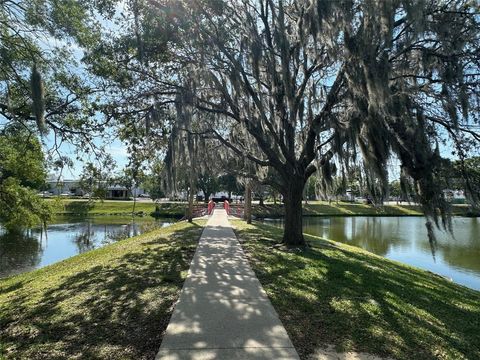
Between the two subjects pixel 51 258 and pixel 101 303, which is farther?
pixel 51 258

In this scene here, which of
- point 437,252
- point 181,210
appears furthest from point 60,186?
point 181,210

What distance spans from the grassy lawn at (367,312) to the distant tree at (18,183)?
30.4ft

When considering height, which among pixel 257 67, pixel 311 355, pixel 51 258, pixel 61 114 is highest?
pixel 257 67

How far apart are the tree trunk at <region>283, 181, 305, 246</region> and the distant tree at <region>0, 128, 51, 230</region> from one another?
7.76 metres

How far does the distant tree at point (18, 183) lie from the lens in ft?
42.4

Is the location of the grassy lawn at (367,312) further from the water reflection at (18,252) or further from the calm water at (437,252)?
the water reflection at (18,252)

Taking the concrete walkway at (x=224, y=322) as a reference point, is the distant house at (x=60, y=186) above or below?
above

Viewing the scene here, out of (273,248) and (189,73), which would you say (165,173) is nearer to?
(189,73)

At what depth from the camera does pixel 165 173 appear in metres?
11.5

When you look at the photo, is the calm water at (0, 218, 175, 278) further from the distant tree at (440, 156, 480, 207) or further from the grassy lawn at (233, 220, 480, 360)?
the distant tree at (440, 156, 480, 207)

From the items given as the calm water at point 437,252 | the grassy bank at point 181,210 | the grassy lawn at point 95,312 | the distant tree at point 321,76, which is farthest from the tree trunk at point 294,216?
the grassy bank at point 181,210

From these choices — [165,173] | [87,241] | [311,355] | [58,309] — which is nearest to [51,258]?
[87,241]

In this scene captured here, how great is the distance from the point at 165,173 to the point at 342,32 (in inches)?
236

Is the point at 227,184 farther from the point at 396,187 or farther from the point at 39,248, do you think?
the point at 396,187
